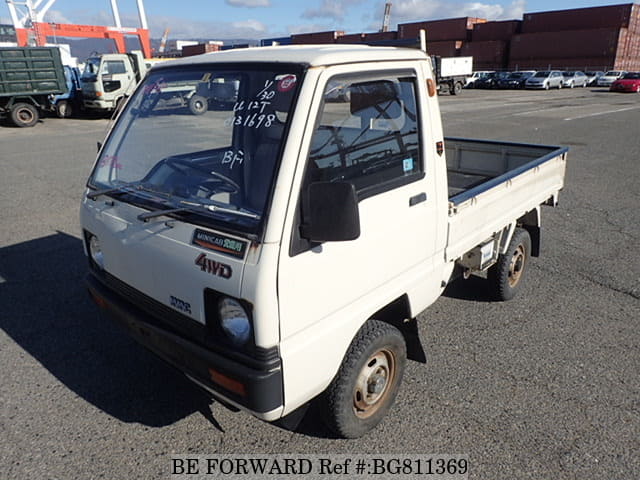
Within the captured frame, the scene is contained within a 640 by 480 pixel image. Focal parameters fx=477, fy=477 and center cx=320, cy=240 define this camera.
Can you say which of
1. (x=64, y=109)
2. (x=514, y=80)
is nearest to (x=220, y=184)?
(x=64, y=109)

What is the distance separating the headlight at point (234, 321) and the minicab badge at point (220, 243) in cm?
22

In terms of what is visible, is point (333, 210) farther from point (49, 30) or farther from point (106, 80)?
point (49, 30)

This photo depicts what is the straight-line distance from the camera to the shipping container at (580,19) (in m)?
49.8

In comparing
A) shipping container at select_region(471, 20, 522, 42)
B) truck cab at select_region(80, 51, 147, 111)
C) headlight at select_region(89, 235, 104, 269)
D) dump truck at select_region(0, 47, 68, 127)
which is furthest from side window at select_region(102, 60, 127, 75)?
shipping container at select_region(471, 20, 522, 42)

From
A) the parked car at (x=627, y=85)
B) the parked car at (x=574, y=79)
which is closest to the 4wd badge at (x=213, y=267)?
the parked car at (x=627, y=85)

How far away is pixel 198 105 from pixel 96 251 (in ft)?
3.68

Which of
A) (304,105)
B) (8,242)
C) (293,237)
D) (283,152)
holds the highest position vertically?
(304,105)

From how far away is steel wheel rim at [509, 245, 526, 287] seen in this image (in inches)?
172

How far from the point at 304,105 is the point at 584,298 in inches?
142

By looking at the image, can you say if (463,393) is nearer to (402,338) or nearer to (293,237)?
(402,338)

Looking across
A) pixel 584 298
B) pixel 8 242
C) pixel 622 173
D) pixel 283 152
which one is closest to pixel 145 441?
pixel 283 152

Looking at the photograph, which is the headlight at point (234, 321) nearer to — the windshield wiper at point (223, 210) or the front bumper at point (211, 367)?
the front bumper at point (211, 367)

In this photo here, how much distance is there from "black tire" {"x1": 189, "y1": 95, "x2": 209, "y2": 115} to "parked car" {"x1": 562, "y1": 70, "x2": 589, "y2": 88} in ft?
138

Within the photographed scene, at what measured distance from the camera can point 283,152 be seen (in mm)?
2127
